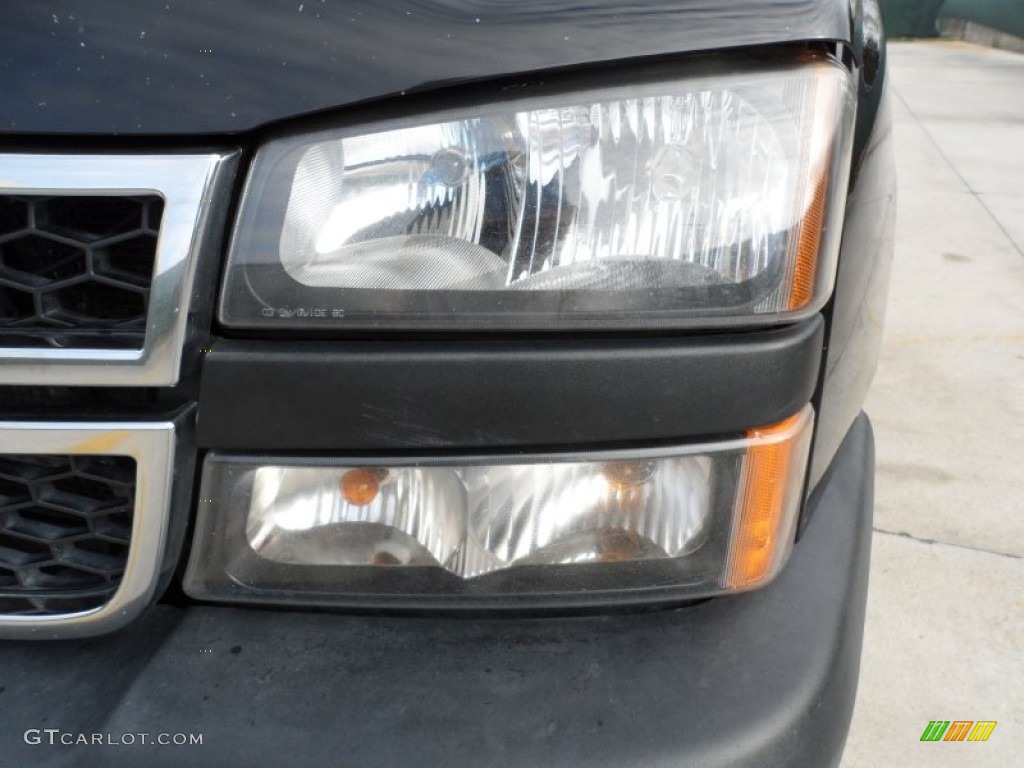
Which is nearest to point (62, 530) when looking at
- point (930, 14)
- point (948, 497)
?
point (948, 497)

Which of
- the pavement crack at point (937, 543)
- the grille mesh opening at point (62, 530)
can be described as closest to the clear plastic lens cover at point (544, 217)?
the grille mesh opening at point (62, 530)

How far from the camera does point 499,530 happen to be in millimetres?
1048

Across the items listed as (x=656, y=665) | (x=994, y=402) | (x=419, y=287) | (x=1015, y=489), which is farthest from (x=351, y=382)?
(x=994, y=402)

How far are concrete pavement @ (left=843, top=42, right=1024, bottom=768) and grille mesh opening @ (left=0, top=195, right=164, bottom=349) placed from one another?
1.62m

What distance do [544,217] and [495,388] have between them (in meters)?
0.17

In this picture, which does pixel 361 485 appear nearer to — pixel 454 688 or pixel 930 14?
pixel 454 688

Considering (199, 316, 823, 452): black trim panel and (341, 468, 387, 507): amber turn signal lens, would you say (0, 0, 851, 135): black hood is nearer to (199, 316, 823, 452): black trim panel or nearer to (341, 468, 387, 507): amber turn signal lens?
(199, 316, 823, 452): black trim panel

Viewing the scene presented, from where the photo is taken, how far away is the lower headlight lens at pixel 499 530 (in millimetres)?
1012

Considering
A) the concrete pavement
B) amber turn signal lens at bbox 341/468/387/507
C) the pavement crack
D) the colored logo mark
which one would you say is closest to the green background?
the concrete pavement

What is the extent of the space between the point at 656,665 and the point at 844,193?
1.66 ft

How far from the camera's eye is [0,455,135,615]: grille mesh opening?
1026mm

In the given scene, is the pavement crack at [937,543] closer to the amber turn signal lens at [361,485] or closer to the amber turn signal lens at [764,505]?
the amber turn signal lens at [764,505]

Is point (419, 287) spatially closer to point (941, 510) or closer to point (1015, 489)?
point (941, 510)

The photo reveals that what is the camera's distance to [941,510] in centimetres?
281
